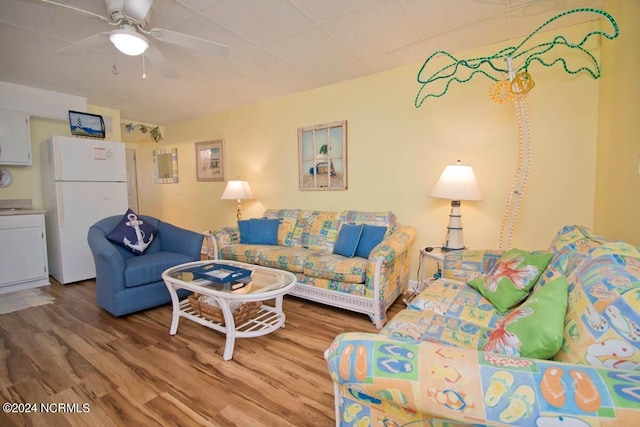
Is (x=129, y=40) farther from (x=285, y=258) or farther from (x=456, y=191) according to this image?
(x=456, y=191)

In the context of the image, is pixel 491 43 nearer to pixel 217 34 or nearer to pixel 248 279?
pixel 217 34

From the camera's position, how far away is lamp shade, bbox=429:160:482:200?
2.34 meters

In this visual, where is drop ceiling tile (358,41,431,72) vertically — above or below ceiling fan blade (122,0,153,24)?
above

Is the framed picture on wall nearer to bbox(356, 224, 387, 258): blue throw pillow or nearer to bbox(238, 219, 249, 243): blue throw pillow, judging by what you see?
bbox(238, 219, 249, 243): blue throw pillow

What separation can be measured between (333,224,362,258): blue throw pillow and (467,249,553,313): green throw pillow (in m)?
1.23

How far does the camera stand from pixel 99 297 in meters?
2.64

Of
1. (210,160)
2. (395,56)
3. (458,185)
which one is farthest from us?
(210,160)

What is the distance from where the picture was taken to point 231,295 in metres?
1.78

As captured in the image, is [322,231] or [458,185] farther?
[322,231]

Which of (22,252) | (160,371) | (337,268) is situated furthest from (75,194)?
(337,268)

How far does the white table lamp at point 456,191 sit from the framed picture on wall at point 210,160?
3589 mm

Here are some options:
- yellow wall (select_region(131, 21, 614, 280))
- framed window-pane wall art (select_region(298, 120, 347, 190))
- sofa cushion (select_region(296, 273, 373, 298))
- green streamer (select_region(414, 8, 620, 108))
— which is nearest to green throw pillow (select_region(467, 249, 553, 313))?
sofa cushion (select_region(296, 273, 373, 298))

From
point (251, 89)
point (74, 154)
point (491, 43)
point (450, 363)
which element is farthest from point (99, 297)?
point (491, 43)

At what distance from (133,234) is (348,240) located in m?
2.22
